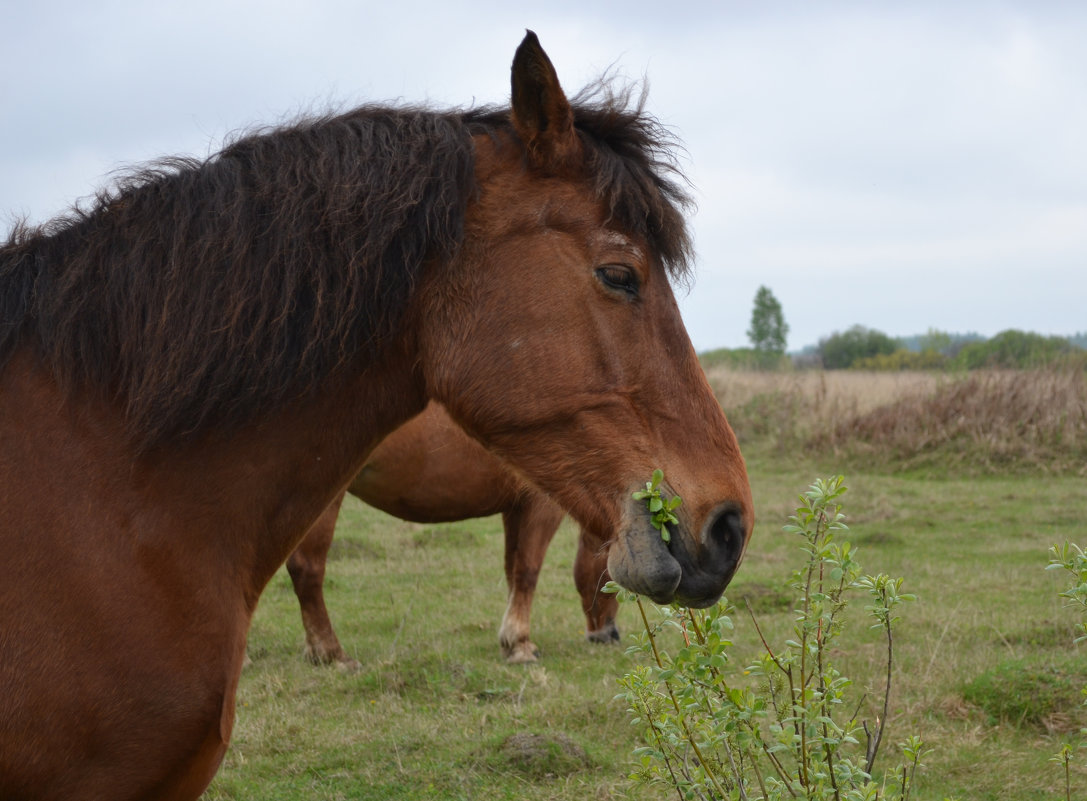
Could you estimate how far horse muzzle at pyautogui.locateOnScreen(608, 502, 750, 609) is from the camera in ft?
6.98

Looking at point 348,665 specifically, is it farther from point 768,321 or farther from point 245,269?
point 768,321

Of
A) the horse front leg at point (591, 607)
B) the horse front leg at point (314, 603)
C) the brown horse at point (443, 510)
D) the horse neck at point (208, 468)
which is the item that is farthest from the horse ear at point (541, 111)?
the horse front leg at point (591, 607)

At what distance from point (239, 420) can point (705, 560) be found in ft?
3.76

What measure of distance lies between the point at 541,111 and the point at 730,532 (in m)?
1.12

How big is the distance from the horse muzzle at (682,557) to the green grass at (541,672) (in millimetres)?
1913

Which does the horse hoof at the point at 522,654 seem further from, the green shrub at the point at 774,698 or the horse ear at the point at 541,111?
the horse ear at the point at 541,111

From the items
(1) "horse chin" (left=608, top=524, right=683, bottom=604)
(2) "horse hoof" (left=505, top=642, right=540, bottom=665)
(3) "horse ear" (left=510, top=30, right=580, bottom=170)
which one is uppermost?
(3) "horse ear" (left=510, top=30, right=580, bottom=170)

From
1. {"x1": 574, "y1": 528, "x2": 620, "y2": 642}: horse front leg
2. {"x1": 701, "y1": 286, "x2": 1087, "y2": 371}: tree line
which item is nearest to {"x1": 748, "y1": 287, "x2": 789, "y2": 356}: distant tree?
{"x1": 701, "y1": 286, "x2": 1087, "y2": 371}: tree line

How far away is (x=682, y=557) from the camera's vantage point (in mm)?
2145

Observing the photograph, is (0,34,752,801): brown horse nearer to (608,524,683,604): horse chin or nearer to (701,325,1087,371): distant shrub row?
(608,524,683,604): horse chin

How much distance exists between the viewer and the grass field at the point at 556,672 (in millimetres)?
4059

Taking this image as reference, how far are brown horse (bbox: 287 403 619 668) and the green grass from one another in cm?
21

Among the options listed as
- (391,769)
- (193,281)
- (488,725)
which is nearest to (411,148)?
(193,281)

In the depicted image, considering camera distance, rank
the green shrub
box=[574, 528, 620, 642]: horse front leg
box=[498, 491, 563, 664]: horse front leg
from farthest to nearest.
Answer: box=[574, 528, 620, 642]: horse front leg
box=[498, 491, 563, 664]: horse front leg
the green shrub
